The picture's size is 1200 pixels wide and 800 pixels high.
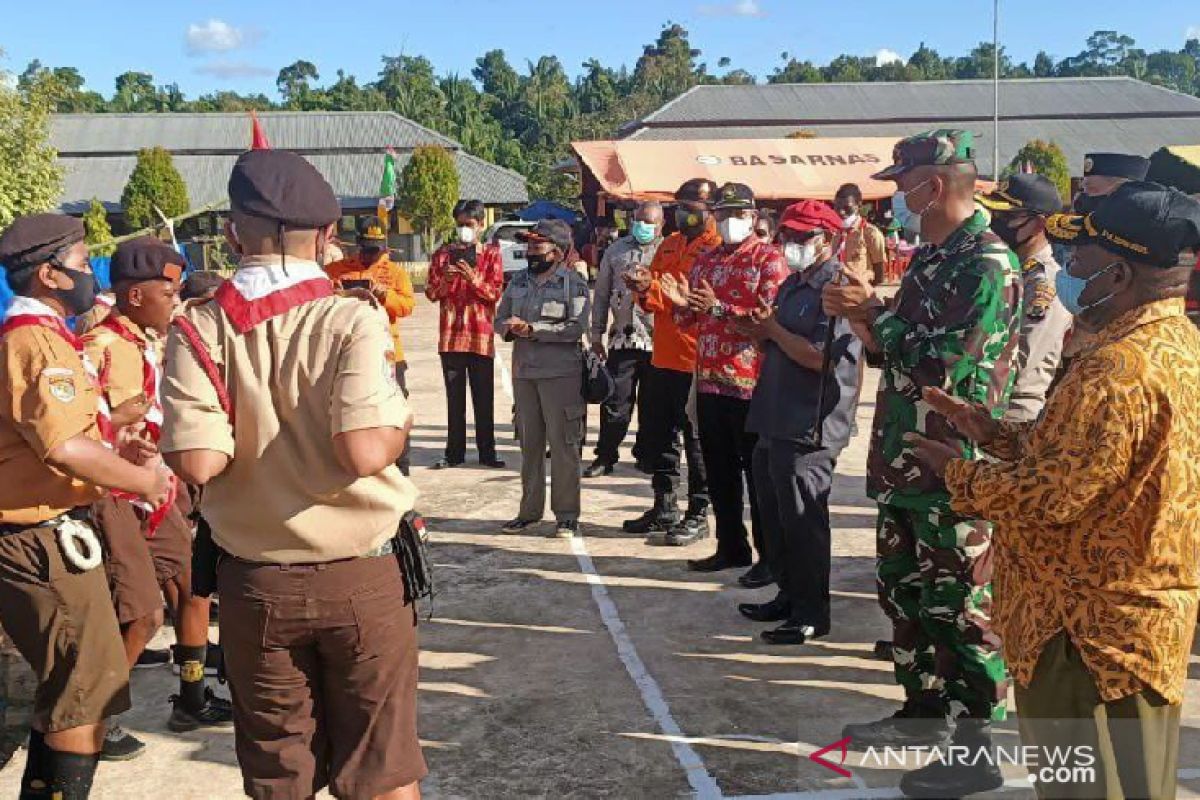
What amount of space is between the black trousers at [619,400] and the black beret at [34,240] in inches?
195

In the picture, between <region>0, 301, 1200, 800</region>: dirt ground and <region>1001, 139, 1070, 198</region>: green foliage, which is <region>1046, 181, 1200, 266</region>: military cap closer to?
<region>0, 301, 1200, 800</region>: dirt ground

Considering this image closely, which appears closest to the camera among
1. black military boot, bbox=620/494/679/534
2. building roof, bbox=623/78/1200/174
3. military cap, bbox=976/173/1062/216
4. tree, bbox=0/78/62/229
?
military cap, bbox=976/173/1062/216

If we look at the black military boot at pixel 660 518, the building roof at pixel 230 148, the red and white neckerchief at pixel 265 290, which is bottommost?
the black military boot at pixel 660 518

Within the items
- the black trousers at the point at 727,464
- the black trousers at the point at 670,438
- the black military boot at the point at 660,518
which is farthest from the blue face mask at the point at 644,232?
the black trousers at the point at 727,464

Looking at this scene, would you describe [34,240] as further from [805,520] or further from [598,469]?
[598,469]

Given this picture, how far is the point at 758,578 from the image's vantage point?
6.28m

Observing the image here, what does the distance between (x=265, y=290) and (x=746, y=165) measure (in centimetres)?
2172

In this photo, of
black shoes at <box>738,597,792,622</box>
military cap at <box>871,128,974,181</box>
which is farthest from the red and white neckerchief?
black shoes at <box>738,597,792,622</box>

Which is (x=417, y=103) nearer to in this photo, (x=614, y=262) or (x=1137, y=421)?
(x=614, y=262)

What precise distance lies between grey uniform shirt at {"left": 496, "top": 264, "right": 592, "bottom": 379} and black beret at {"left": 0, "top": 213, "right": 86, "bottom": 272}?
3.91 meters

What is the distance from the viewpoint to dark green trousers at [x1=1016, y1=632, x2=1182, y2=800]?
107 inches

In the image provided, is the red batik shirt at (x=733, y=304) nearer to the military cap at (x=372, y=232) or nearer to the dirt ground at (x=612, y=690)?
the dirt ground at (x=612, y=690)

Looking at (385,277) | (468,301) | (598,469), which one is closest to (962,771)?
(598,469)

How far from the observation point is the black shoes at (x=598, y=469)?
929 cm
